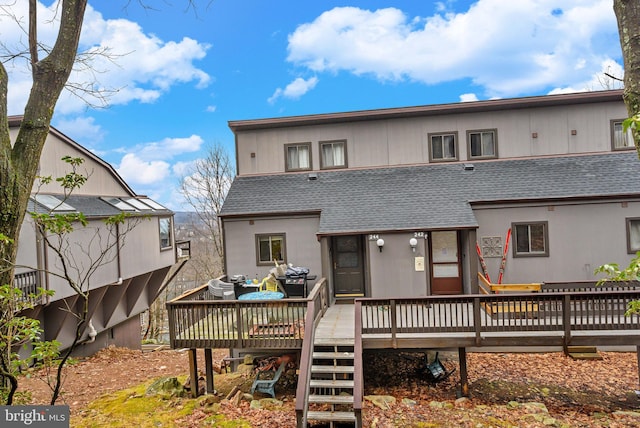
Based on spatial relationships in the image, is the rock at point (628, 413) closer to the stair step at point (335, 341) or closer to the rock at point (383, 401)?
the rock at point (383, 401)

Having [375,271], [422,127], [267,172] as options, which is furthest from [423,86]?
[375,271]

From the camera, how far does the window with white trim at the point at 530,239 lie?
1016 centimetres

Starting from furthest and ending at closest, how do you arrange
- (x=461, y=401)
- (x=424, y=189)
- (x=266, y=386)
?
1. (x=424, y=189)
2. (x=266, y=386)
3. (x=461, y=401)

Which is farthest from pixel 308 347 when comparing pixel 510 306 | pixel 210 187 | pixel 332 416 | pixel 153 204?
pixel 210 187

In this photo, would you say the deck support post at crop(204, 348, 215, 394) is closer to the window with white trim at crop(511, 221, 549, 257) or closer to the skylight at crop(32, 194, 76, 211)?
the skylight at crop(32, 194, 76, 211)

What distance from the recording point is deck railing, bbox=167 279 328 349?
787 cm

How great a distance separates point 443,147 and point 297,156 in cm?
494

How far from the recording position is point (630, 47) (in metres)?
4.75

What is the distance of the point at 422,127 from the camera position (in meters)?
12.2

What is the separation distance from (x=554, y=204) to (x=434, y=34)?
12.0m

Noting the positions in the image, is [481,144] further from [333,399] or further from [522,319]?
[333,399]

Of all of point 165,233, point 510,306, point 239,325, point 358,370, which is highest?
point 165,233

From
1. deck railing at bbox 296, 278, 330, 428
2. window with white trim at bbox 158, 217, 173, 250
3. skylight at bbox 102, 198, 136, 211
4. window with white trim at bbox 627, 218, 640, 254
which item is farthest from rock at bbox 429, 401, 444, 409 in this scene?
window with white trim at bbox 158, 217, 173, 250

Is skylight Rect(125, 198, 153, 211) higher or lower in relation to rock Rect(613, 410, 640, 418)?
higher
